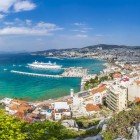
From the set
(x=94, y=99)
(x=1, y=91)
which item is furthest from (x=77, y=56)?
(x=94, y=99)

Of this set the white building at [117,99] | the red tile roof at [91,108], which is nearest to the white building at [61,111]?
the red tile roof at [91,108]

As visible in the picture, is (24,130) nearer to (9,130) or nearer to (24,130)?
(24,130)

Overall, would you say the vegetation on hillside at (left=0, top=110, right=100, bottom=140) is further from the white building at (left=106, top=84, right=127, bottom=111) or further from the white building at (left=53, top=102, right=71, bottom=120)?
the white building at (left=106, top=84, right=127, bottom=111)

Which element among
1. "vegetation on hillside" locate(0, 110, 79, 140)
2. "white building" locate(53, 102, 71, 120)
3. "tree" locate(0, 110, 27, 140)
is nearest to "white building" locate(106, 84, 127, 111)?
"white building" locate(53, 102, 71, 120)

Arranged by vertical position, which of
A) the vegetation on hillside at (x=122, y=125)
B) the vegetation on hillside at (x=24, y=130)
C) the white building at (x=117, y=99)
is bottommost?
the white building at (x=117, y=99)

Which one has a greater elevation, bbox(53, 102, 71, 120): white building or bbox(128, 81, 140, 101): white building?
bbox(128, 81, 140, 101): white building

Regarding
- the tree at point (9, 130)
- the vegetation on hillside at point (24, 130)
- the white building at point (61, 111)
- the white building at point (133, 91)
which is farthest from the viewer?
the white building at point (133, 91)

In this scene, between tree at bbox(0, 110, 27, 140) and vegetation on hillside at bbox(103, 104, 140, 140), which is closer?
tree at bbox(0, 110, 27, 140)

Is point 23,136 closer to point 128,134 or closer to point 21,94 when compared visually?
point 128,134

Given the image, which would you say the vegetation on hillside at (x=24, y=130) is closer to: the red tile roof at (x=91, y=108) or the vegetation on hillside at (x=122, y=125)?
the vegetation on hillside at (x=122, y=125)
